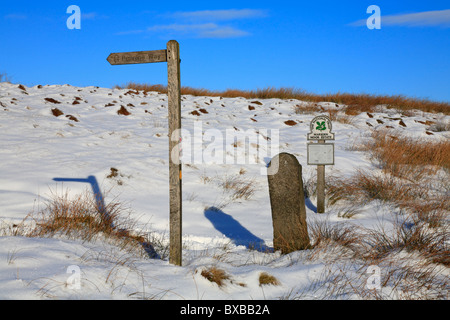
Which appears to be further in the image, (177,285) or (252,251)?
(252,251)

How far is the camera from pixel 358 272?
2.91 meters

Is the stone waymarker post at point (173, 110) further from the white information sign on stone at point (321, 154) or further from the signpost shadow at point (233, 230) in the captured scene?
the white information sign on stone at point (321, 154)

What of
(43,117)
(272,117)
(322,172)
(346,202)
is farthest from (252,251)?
(272,117)

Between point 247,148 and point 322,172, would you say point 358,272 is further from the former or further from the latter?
point 247,148

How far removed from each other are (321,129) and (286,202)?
220 cm

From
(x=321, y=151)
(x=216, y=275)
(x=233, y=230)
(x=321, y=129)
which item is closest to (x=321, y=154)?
(x=321, y=151)

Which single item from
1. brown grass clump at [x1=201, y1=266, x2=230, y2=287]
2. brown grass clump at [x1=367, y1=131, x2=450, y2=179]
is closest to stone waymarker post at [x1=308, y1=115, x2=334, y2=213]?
brown grass clump at [x1=367, y1=131, x2=450, y2=179]

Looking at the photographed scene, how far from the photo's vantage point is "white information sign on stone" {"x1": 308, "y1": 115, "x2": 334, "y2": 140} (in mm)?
5555

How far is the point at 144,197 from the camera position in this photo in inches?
211

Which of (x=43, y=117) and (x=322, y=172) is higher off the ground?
(x=43, y=117)

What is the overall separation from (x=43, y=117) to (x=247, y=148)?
17.5 feet

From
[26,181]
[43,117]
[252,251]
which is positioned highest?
[43,117]

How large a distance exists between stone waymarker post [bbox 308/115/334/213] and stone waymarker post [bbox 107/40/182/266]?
2.99 m

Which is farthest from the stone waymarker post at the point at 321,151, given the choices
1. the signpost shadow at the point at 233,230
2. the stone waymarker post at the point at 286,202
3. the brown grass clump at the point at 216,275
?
the brown grass clump at the point at 216,275
